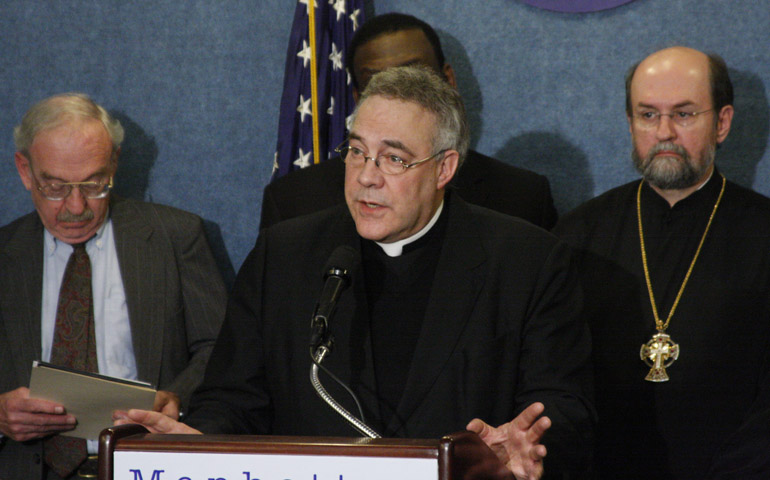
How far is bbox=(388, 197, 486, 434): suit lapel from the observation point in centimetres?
258

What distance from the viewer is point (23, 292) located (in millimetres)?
3758

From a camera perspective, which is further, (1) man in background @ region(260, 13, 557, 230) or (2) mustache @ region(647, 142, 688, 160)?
(1) man in background @ region(260, 13, 557, 230)

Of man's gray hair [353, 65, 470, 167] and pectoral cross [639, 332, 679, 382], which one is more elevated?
man's gray hair [353, 65, 470, 167]

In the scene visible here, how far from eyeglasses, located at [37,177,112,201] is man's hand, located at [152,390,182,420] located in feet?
2.91

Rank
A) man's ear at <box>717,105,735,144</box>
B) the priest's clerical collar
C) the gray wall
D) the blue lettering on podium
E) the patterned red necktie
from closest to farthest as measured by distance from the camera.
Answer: the blue lettering on podium → the priest's clerical collar → the patterned red necktie → man's ear at <box>717,105,735,144</box> → the gray wall

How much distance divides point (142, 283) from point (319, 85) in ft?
4.10

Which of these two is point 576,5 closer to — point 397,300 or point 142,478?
point 397,300

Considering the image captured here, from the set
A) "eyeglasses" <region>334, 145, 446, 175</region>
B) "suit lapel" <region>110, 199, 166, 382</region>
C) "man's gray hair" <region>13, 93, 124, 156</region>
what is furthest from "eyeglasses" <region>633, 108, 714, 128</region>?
"man's gray hair" <region>13, 93, 124, 156</region>

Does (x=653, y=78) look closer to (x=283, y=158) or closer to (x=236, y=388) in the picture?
(x=283, y=158)

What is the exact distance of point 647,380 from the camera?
3445 millimetres

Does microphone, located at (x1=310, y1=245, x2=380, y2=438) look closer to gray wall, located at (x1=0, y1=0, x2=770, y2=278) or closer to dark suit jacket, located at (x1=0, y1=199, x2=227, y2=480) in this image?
dark suit jacket, located at (x1=0, y1=199, x2=227, y2=480)

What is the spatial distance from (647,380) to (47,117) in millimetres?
2670

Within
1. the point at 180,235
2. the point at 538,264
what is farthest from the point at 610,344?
the point at 180,235

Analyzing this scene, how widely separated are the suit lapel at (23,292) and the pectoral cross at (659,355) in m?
2.42
